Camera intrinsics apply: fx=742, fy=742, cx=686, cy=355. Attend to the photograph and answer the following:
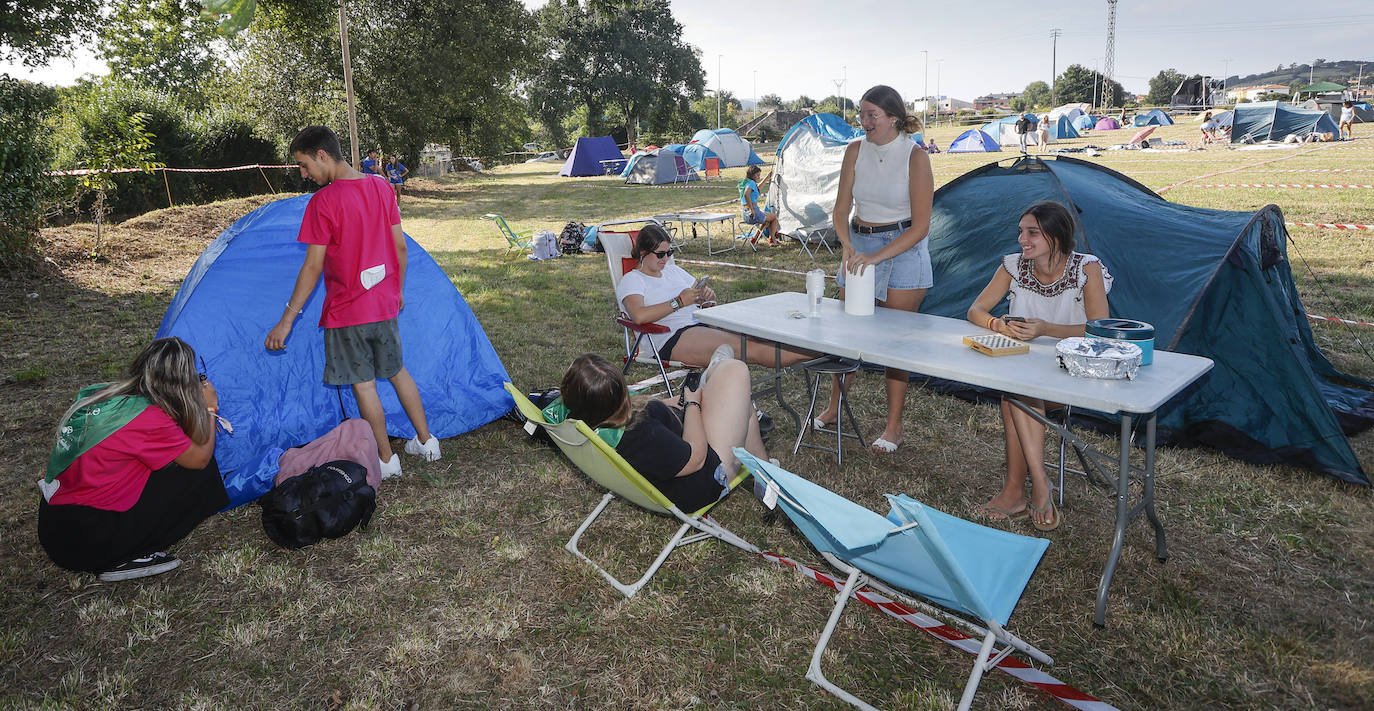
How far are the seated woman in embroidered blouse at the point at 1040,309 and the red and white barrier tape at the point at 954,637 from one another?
0.87m

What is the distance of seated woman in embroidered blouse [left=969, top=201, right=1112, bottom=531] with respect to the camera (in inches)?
123

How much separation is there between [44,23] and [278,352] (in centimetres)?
1109

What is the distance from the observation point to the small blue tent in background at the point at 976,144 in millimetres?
32000

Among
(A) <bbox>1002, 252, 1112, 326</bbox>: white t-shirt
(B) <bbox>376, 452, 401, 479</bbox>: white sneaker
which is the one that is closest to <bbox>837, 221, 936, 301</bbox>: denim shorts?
(A) <bbox>1002, 252, 1112, 326</bbox>: white t-shirt

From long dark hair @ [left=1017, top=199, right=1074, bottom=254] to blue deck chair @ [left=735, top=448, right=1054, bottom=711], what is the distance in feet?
4.60

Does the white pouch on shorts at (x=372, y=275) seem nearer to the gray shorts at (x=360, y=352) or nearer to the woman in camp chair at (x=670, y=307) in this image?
the gray shorts at (x=360, y=352)

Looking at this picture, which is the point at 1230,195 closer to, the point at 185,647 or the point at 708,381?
the point at 708,381

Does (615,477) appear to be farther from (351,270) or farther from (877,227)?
(877,227)

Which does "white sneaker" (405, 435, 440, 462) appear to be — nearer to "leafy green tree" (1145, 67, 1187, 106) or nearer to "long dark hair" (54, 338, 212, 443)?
"long dark hair" (54, 338, 212, 443)

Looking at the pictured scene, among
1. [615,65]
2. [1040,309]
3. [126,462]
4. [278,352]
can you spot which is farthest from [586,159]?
[126,462]

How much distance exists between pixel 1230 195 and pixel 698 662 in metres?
13.8

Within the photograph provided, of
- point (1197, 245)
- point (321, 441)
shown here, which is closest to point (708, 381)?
point (321, 441)

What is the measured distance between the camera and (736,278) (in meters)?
8.48

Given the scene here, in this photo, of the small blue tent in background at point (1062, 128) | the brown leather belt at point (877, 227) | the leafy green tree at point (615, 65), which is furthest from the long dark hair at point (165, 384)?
the leafy green tree at point (615, 65)
